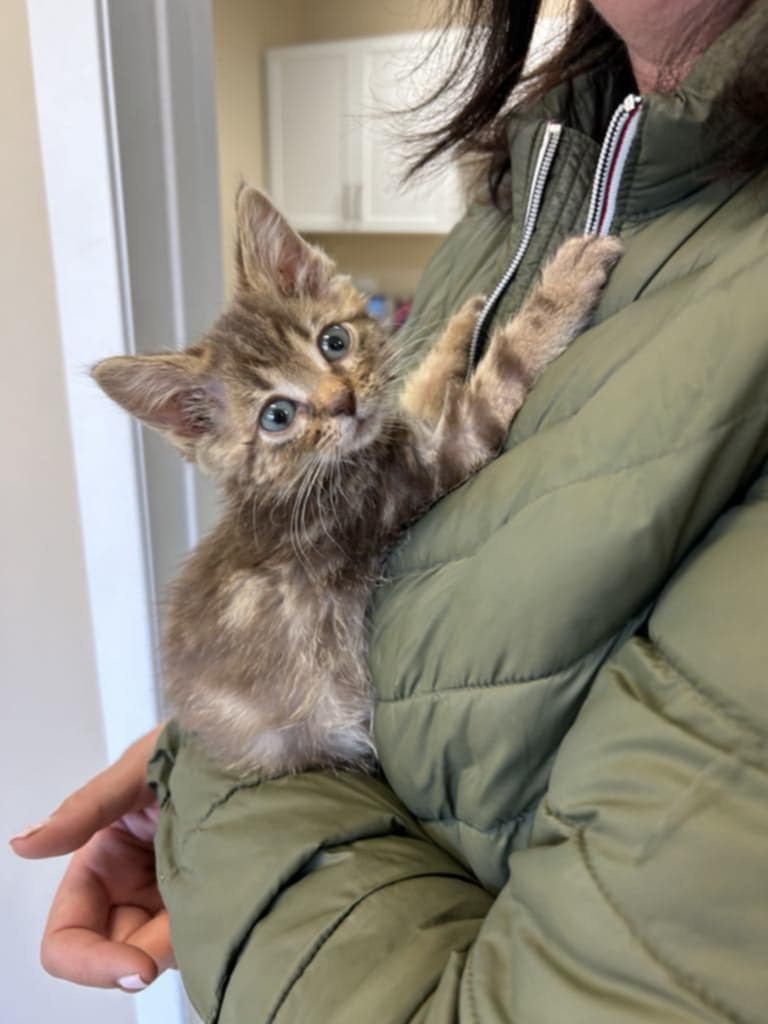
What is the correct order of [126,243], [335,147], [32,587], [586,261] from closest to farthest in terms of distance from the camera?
[586,261]
[126,243]
[32,587]
[335,147]

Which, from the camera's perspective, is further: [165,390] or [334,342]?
[334,342]

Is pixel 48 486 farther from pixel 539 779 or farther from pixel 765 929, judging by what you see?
pixel 765 929

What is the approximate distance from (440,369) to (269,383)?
0.74 feet

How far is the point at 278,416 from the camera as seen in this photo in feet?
3.41

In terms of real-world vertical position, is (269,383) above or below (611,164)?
below

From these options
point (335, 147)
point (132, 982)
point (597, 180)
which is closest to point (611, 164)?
point (597, 180)

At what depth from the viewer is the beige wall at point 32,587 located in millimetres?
1112

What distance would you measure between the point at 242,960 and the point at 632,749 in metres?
0.37

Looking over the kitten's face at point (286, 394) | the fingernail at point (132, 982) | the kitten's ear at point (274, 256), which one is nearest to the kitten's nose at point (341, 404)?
the kitten's face at point (286, 394)

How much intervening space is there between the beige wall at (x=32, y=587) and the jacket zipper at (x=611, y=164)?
2.54ft

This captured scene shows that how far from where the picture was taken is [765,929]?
1.18 ft

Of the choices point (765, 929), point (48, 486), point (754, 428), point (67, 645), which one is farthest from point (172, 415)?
point (765, 929)

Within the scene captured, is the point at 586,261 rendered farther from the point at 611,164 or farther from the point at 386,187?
the point at 386,187

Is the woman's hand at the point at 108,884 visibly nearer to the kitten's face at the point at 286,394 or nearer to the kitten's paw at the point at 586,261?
the kitten's face at the point at 286,394
